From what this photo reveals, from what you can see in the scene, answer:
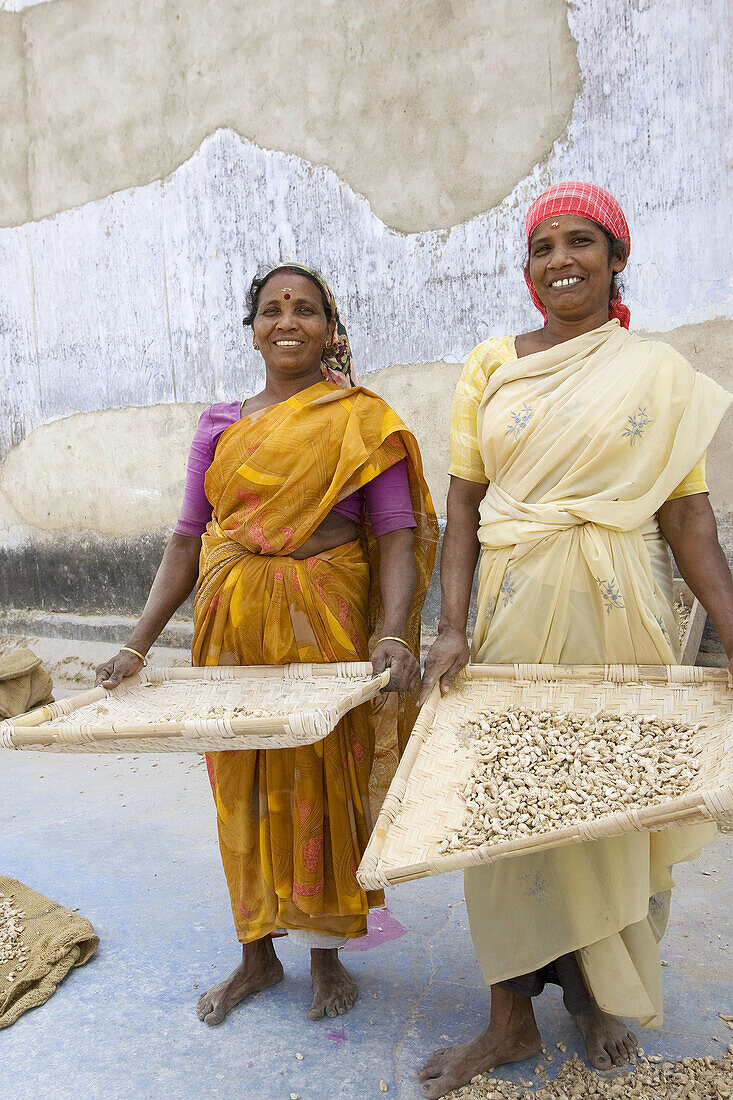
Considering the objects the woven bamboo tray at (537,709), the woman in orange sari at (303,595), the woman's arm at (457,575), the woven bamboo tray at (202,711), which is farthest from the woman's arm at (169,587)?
the woven bamboo tray at (537,709)

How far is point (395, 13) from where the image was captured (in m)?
4.57

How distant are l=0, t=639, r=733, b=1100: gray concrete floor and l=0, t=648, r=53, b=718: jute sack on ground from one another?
70.0 inches

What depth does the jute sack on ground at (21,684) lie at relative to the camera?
17.3ft

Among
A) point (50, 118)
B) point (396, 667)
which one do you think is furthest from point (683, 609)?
point (50, 118)

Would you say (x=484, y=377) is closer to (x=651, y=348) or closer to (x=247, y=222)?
(x=651, y=348)

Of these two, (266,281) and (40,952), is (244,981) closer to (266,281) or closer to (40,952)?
(40,952)

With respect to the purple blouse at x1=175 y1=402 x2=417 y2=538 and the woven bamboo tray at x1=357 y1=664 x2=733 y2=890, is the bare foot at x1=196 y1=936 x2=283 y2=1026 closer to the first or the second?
the woven bamboo tray at x1=357 y1=664 x2=733 y2=890

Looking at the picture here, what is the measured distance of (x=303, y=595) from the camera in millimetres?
2254

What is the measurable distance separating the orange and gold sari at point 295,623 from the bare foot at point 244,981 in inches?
4.3

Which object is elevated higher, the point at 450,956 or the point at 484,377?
the point at 484,377

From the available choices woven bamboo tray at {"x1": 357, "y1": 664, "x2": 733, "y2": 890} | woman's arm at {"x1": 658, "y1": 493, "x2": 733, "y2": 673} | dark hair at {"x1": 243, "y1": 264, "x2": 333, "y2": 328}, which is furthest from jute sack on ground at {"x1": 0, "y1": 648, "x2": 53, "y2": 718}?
woman's arm at {"x1": 658, "y1": 493, "x2": 733, "y2": 673}

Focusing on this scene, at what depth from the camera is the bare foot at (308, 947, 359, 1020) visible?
7.68 feet

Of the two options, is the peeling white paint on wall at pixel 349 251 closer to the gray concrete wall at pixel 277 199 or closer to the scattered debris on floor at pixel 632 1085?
the gray concrete wall at pixel 277 199

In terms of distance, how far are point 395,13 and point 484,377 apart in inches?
132
